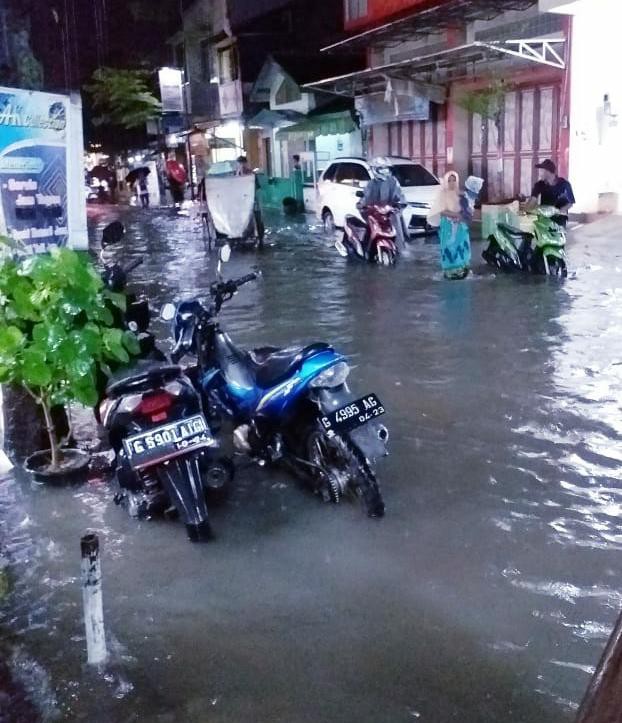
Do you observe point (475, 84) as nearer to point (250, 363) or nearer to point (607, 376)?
point (607, 376)

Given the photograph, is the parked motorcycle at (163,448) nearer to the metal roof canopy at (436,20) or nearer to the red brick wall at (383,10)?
the metal roof canopy at (436,20)

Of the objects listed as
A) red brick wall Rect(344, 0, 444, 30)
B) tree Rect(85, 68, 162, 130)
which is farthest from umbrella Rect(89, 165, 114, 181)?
red brick wall Rect(344, 0, 444, 30)

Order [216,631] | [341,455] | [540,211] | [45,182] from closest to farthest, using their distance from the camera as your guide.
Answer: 1. [216,631]
2. [341,455]
3. [45,182]
4. [540,211]

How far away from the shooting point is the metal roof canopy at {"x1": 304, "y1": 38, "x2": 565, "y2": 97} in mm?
17484

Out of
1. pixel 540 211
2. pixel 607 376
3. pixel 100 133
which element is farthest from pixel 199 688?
pixel 100 133

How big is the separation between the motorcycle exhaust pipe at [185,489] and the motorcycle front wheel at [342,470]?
77 cm

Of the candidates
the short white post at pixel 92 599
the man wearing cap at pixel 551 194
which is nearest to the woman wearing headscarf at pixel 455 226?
the man wearing cap at pixel 551 194

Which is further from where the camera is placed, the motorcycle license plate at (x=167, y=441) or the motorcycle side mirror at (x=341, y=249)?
the motorcycle side mirror at (x=341, y=249)

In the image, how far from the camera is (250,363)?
17.9 ft

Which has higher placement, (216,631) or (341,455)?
(341,455)

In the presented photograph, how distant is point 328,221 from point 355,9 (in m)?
9.96

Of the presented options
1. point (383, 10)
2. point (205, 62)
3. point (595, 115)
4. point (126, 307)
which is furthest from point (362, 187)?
point (205, 62)

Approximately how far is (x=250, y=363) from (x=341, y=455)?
98 cm

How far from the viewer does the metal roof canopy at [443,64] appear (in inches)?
688
